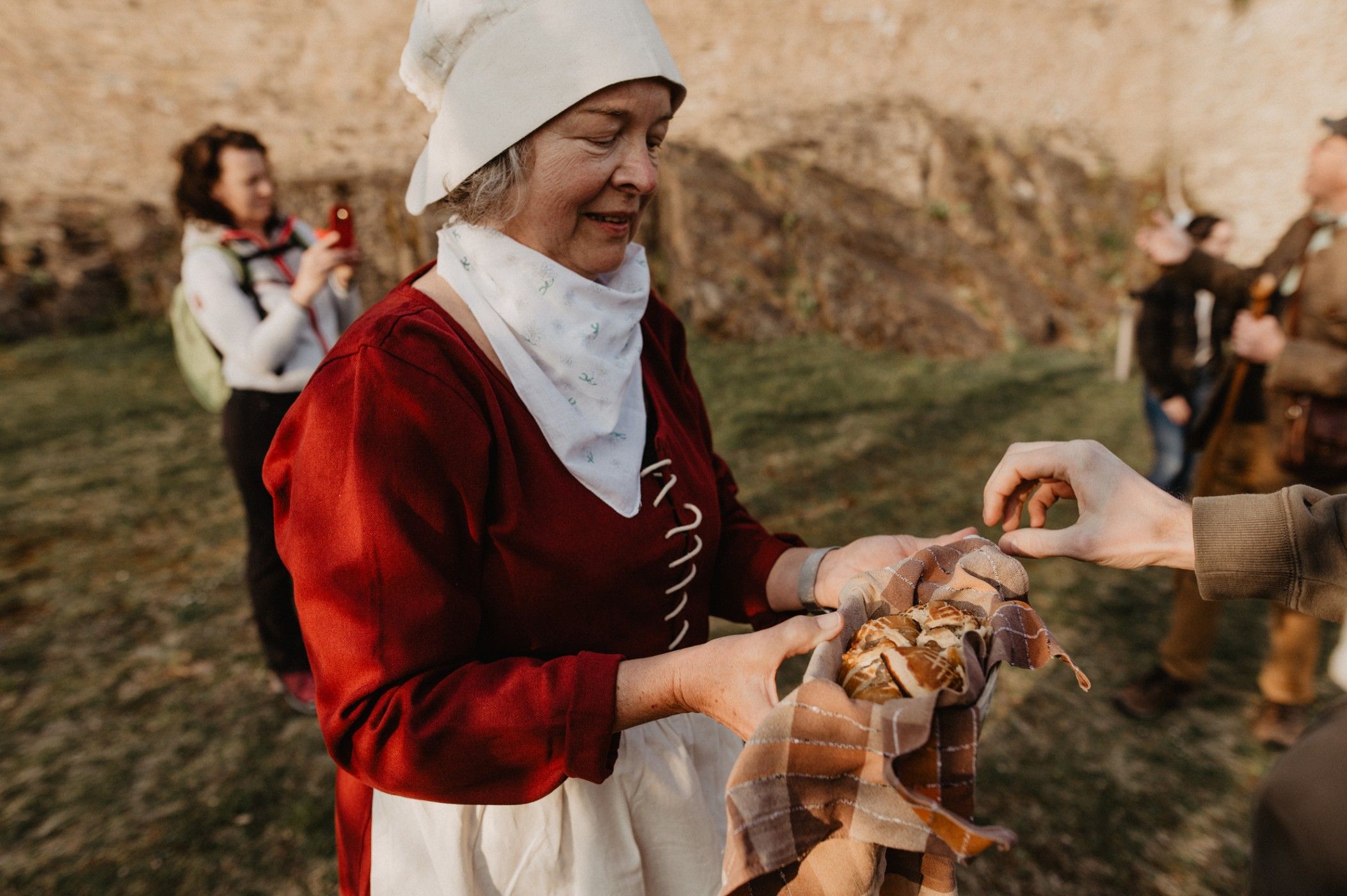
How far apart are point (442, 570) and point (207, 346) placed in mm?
2793

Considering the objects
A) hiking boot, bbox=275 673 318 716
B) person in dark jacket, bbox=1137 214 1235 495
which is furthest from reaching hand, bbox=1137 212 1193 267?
hiking boot, bbox=275 673 318 716

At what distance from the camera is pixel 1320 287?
10.2ft

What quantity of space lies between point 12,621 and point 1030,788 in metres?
5.16

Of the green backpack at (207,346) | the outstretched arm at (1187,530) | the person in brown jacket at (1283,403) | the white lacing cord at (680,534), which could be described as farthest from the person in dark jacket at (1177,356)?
the green backpack at (207,346)

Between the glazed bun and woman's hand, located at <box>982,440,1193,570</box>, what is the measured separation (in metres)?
0.36

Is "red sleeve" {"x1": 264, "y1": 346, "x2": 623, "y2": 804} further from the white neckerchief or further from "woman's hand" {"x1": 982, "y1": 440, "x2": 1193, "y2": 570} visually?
"woman's hand" {"x1": 982, "y1": 440, "x2": 1193, "y2": 570}

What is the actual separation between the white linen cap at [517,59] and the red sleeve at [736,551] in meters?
0.64

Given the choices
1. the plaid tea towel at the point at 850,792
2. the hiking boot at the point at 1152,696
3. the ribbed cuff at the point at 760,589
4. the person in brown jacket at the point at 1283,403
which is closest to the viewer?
the plaid tea towel at the point at 850,792

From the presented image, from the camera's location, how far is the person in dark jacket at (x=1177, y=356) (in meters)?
4.54

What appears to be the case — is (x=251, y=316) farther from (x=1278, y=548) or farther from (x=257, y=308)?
(x=1278, y=548)

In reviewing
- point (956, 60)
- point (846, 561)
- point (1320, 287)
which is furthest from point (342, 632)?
point (956, 60)

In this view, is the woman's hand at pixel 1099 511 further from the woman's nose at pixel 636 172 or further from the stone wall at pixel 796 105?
the stone wall at pixel 796 105

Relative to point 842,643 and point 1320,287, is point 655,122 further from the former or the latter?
point 1320,287

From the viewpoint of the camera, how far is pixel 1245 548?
4.51 feet
